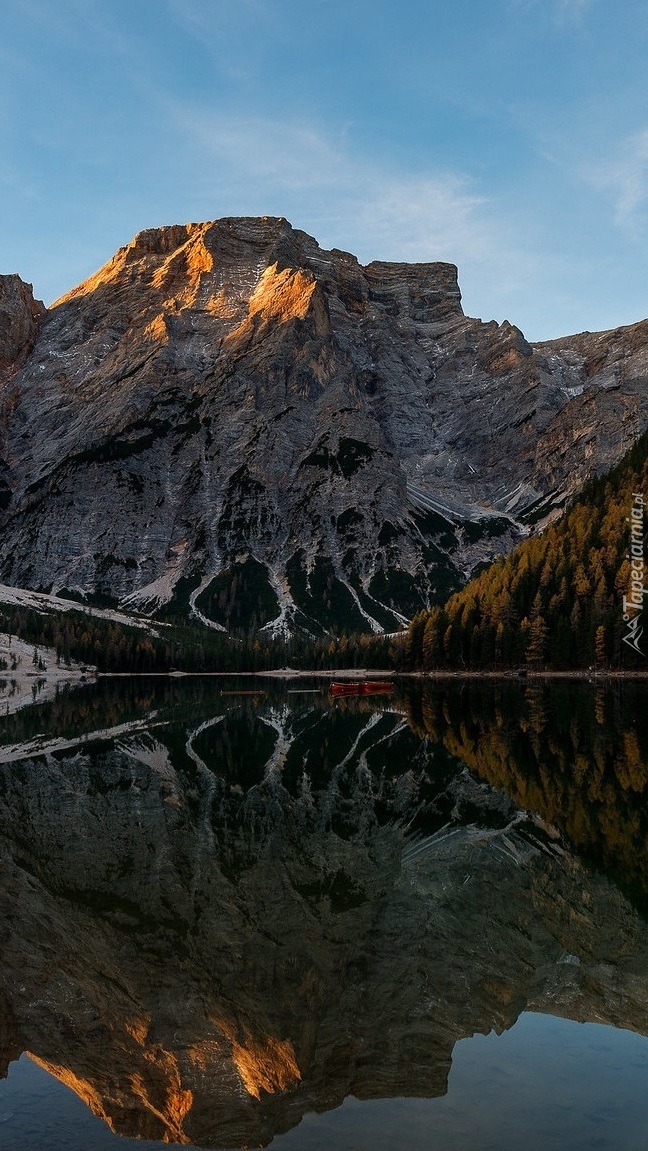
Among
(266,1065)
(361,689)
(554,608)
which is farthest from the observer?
(554,608)

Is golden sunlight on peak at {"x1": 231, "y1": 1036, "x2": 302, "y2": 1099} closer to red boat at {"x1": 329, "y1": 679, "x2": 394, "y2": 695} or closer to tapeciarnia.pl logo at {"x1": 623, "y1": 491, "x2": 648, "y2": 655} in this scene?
red boat at {"x1": 329, "y1": 679, "x2": 394, "y2": 695}

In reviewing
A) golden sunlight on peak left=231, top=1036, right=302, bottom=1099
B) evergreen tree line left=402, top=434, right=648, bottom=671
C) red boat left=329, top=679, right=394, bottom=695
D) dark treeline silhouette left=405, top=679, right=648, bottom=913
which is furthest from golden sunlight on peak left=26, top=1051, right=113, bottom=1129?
evergreen tree line left=402, top=434, right=648, bottom=671

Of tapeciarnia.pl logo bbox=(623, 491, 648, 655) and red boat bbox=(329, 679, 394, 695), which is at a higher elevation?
tapeciarnia.pl logo bbox=(623, 491, 648, 655)

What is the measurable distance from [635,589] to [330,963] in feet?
454

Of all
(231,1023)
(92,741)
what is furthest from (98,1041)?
(92,741)

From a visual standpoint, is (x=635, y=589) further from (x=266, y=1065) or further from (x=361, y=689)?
(x=266, y=1065)

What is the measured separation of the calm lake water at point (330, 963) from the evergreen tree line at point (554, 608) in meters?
111

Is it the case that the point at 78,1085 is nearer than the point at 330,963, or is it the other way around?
the point at 78,1085

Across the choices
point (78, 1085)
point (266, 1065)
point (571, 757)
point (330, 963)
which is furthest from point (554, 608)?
point (78, 1085)

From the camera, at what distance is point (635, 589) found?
146 m

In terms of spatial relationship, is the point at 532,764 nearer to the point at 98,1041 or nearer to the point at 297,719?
the point at 98,1041

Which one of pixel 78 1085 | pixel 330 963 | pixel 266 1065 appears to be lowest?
pixel 330 963

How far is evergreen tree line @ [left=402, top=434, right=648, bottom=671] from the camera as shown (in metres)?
151

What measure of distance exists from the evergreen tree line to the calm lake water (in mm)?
111076
